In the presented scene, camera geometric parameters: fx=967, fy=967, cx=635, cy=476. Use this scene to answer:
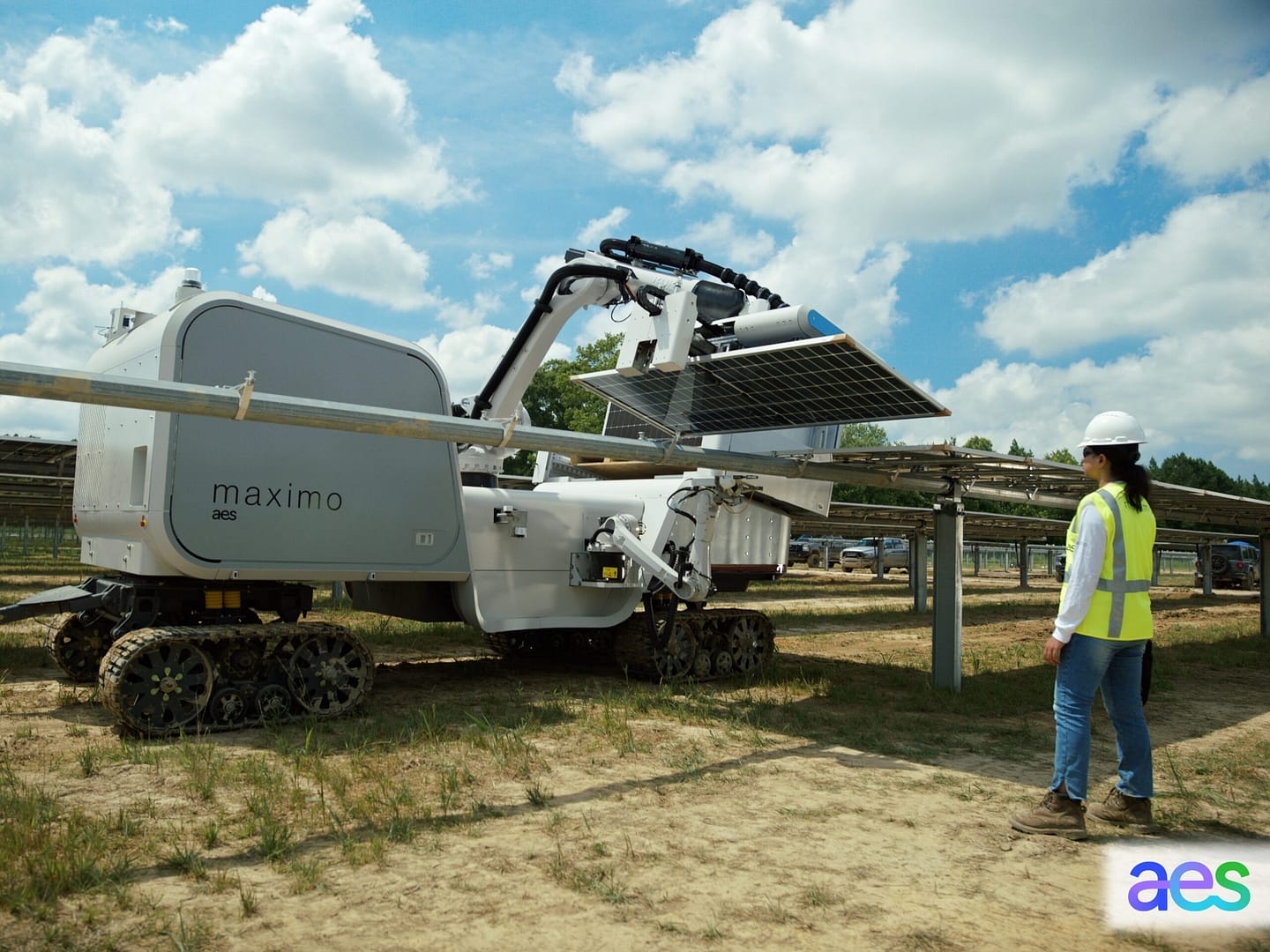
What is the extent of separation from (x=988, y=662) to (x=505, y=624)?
23.5 ft

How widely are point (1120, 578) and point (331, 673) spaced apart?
5.89m

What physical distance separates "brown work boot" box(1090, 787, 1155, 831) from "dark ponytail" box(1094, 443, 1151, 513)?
1.64 m

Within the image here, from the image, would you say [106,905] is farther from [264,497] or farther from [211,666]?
[264,497]

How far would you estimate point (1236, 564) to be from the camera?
132 ft

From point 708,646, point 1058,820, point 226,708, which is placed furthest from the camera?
point 708,646

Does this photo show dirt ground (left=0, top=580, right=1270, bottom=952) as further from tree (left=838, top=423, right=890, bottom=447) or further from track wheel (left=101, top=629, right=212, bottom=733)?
tree (left=838, top=423, right=890, bottom=447)

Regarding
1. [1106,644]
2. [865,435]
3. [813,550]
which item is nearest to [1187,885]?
[1106,644]

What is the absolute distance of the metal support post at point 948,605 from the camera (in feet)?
33.6

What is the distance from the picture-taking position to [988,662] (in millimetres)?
13180

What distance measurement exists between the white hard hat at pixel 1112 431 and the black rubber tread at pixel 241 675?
578 cm

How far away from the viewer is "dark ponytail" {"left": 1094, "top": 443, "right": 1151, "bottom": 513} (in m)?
5.47

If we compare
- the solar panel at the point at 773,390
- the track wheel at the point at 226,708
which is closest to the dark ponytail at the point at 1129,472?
the solar panel at the point at 773,390

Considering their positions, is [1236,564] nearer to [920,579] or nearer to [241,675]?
[920,579]

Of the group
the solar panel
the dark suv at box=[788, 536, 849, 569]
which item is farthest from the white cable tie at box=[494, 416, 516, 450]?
the dark suv at box=[788, 536, 849, 569]
